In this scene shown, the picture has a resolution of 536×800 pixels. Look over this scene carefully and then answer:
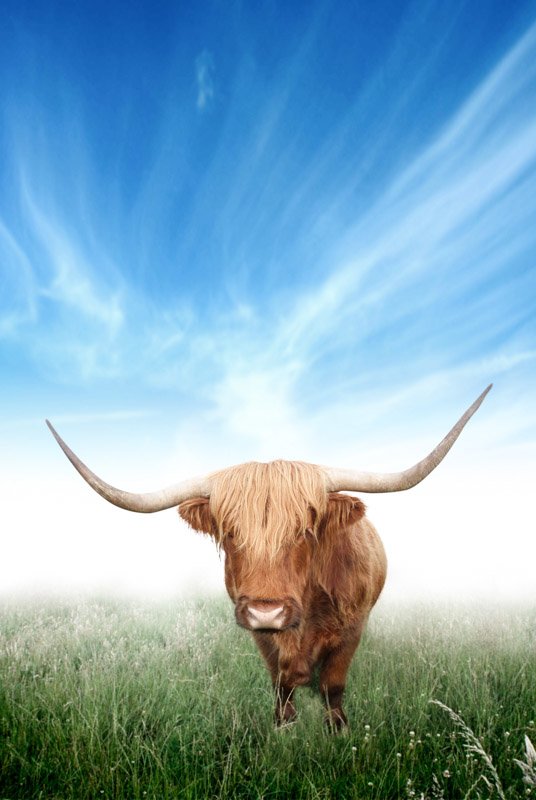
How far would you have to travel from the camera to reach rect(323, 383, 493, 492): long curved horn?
4.03m

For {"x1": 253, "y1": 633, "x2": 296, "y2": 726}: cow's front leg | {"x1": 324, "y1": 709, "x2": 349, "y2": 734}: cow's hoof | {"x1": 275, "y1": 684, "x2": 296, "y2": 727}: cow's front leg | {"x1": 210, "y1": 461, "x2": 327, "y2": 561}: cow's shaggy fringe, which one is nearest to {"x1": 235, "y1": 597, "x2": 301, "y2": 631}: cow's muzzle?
{"x1": 210, "y1": 461, "x2": 327, "y2": 561}: cow's shaggy fringe

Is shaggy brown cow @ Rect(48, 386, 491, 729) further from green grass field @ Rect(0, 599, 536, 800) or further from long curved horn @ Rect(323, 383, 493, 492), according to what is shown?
green grass field @ Rect(0, 599, 536, 800)

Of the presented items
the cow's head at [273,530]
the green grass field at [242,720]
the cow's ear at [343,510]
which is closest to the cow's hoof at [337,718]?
the green grass field at [242,720]

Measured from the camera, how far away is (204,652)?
20.8 feet

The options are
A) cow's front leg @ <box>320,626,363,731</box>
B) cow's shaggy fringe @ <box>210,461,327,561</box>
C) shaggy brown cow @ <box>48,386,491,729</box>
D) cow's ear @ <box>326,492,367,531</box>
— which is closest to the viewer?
shaggy brown cow @ <box>48,386,491,729</box>

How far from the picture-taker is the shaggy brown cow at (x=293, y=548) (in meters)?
3.73

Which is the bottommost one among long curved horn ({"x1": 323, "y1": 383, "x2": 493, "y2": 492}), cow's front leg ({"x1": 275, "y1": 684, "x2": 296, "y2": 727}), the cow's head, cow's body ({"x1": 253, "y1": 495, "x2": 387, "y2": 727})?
cow's front leg ({"x1": 275, "y1": 684, "x2": 296, "y2": 727})

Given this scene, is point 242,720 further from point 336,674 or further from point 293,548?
point 293,548

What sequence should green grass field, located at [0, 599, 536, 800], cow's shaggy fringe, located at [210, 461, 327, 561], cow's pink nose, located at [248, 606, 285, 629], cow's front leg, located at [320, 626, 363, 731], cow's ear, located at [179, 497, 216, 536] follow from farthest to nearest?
1. cow's front leg, located at [320, 626, 363, 731]
2. cow's ear, located at [179, 497, 216, 536]
3. cow's shaggy fringe, located at [210, 461, 327, 561]
4. cow's pink nose, located at [248, 606, 285, 629]
5. green grass field, located at [0, 599, 536, 800]

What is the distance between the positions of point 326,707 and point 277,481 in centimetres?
225

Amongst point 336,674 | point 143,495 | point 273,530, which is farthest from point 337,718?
point 143,495

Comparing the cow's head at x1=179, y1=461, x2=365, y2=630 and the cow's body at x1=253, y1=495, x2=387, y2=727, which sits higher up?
the cow's head at x1=179, y1=461, x2=365, y2=630

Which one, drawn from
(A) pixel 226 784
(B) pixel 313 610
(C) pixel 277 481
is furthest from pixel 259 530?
(A) pixel 226 784

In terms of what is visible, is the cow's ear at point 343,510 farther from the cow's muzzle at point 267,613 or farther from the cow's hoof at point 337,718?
the cow's hoof at point 337,718
